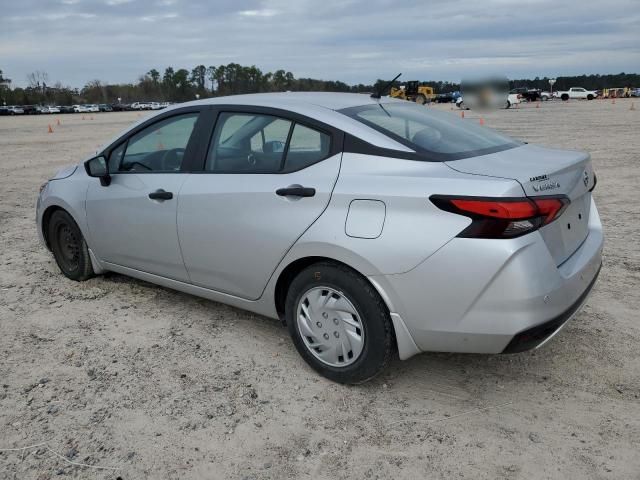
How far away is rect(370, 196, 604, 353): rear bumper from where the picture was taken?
2.59 meters

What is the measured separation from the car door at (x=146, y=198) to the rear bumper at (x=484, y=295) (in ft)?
5.67

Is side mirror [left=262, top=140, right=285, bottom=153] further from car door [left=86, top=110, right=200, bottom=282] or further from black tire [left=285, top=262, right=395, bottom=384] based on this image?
black tire [left=285, top=262, right=395, bottom=384]

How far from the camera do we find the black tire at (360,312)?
2939mm

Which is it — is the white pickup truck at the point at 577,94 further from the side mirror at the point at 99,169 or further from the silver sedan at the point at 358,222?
the side mirror at the point at 99,169

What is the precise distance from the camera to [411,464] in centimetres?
261

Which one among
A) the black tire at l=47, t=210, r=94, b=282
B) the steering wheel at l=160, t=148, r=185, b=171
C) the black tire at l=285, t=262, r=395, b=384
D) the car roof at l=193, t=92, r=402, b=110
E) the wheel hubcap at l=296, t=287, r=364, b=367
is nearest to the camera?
the black tire at l=285, t=262, r=395, b=384

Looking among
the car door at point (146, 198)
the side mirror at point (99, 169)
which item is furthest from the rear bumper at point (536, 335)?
the side mirror at point (99, 169)

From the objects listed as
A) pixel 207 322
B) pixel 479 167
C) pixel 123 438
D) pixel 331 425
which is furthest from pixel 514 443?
pixel 207 322

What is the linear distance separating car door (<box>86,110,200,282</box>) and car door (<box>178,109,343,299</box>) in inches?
6.5

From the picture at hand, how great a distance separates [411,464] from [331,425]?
49 centimetres

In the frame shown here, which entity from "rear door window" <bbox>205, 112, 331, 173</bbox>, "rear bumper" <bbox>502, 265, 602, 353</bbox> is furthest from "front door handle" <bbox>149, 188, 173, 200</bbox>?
"rear bumper" <bbox>502, 265, 602, 353</bbox>

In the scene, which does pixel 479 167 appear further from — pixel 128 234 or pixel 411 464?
pixel 128 234

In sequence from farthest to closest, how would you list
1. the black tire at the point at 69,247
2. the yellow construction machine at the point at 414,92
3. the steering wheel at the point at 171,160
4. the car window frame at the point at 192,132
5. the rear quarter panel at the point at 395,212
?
the yellow construction machine at the point at 414,92 < the black tire at the point at 69,247 < the steering wheel at the point at 171,160 < the car window frame at the point at 192,132 < the rear quarter panel at the point at 395,212

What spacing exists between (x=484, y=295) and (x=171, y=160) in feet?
7.94
